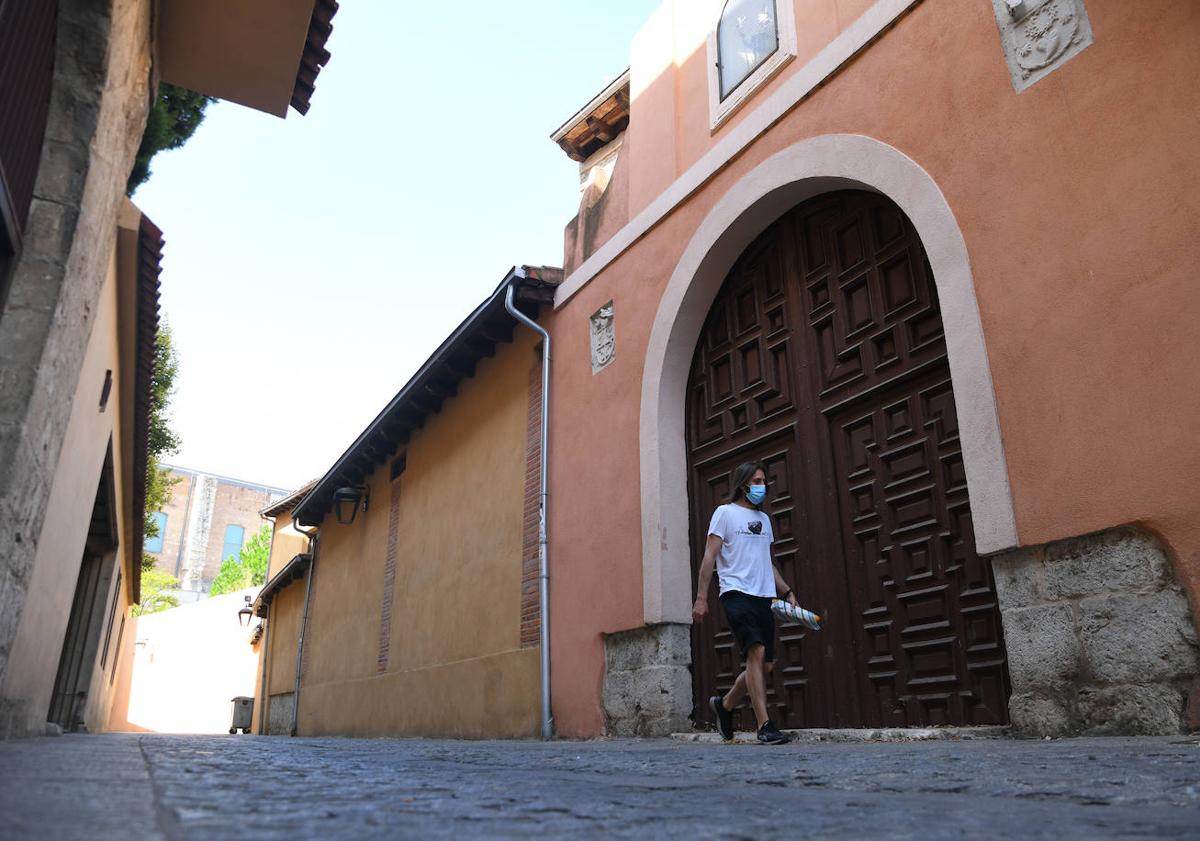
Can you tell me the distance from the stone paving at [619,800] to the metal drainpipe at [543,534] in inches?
201

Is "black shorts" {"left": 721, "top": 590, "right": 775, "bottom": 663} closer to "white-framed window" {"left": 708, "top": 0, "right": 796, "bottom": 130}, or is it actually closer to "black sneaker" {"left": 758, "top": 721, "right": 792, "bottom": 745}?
"black sneaker" {"left": 758, "top": 721, "right": 792, "bottom": 745}

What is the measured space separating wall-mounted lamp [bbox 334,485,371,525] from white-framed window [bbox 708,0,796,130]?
30.5 ft

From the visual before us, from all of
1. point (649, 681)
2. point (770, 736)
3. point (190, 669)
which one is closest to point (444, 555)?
point (649, 681)

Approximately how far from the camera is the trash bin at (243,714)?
21.9 metres

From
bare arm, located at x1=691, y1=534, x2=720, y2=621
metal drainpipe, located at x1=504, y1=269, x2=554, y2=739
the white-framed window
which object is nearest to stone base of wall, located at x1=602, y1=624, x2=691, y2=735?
metal drainpipe, located at x1=504, y1=269, x2=554, y2=739

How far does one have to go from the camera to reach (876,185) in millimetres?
5461

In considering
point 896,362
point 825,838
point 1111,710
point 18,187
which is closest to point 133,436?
point 18,187

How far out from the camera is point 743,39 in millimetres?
7109

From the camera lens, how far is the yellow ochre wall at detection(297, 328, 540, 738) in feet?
28.3

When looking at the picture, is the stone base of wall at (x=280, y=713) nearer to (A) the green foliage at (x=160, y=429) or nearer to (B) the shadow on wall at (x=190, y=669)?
(A) the green foliage at (x=160, y=429)

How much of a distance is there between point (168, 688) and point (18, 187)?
30.3 metres

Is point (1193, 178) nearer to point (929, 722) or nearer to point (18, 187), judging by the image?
point (929, 722)

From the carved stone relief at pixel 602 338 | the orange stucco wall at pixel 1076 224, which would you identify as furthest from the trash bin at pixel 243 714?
the orange stucco wall at pixel 1076 224

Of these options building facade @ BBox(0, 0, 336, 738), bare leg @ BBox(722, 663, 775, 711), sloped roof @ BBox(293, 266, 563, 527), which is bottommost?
bare leg @ BBox(722, 663, 775, 711)
